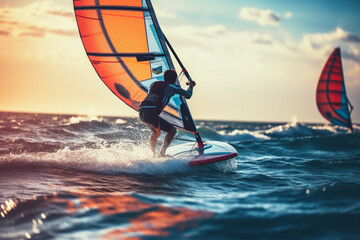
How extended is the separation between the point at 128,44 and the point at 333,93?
56.4 feet

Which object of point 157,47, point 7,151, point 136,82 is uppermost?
point 157,47

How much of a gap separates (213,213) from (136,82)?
370cm

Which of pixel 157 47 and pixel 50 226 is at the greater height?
pixel 157 47

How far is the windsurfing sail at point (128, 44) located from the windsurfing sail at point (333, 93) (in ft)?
53.3

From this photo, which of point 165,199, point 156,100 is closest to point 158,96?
point 156,100

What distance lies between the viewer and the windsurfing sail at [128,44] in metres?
5.81

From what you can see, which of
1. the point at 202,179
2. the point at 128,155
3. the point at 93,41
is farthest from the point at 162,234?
the point at 93,41

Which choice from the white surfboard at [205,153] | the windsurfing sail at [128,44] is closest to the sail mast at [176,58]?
the windsurfing sail at [128,44]

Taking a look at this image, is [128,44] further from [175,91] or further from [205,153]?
[205,153]

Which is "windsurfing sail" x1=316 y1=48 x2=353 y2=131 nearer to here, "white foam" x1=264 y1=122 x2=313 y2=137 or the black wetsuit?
"white foam" x1=264 y1=122 x2=313 y2=137

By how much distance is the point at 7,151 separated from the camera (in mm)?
7453

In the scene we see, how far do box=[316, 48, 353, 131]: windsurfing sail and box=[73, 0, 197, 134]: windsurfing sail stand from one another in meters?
16.3

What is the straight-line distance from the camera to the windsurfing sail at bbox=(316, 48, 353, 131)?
19359mm

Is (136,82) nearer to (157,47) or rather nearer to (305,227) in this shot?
(157,47)
